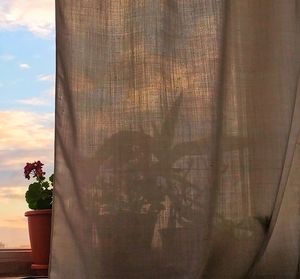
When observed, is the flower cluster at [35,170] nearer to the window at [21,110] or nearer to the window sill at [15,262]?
the window at [21,110]

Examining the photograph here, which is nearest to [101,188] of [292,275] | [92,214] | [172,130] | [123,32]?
[92,214]

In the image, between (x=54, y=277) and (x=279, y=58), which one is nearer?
(x=54, y=277)

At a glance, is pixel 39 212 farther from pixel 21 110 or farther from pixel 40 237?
pixel 21 110

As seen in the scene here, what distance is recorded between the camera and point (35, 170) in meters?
1.55

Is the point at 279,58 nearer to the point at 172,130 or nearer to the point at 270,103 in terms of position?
the point at 270,103

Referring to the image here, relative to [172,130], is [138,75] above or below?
above

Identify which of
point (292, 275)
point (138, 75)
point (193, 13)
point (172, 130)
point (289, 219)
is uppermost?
point (193, 13)

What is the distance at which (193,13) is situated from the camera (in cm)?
130

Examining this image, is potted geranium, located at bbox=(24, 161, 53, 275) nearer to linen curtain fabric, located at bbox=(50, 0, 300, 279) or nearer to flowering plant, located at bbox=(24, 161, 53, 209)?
flowering plant, located at bbox=(24, 161, 53, 209)

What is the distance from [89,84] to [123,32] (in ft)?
0.44

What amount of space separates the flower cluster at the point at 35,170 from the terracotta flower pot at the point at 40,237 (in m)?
0.12

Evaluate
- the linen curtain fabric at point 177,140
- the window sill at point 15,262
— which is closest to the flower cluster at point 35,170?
the window sill at point 15,262

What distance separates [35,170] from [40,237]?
7.6 inches

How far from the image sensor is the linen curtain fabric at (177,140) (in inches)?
47.3
